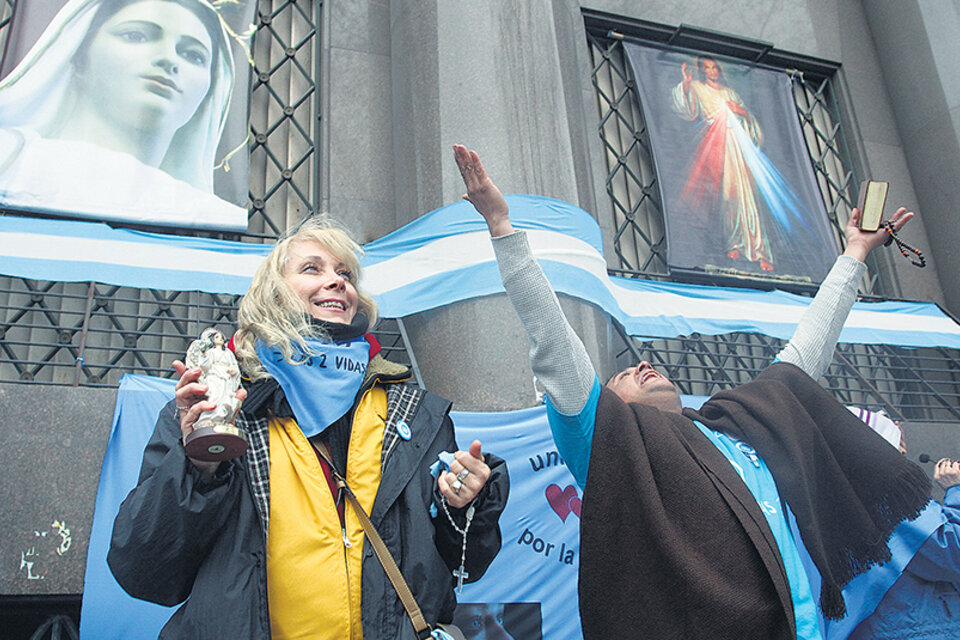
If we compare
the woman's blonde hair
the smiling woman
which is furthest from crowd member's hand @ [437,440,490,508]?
the smiling woman

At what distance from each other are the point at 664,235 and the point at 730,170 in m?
1.12

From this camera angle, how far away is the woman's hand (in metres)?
2.78

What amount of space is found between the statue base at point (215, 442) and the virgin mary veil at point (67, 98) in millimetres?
4665

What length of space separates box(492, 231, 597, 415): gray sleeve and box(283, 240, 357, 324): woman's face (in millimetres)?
646

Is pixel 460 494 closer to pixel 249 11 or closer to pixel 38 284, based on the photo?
pixel 38 284

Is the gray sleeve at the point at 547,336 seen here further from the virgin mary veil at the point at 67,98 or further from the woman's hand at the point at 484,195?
the virgin mary veil at the point at 67,98

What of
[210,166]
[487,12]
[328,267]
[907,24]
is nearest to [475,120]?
[487,12]

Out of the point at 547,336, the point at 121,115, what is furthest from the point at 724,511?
the point at 121,115

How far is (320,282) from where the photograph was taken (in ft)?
9.96

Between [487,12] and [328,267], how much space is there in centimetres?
415

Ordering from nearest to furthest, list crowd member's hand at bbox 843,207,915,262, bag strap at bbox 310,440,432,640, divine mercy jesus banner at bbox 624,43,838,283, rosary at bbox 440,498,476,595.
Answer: bag strap at bbox 310,440,432,640 → rosary at bbox 440,498,476,595 → crowd member's hand at bbox 843,207,915,262 → divine mercy jesus banner at bbox 624,43,838,283

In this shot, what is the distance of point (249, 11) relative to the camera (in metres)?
7.27

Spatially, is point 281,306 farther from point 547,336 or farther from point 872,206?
point 872,206

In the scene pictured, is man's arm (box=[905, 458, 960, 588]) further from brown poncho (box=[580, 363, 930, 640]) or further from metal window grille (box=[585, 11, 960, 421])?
metal window grille (box=[585, 11, 960, 421])
